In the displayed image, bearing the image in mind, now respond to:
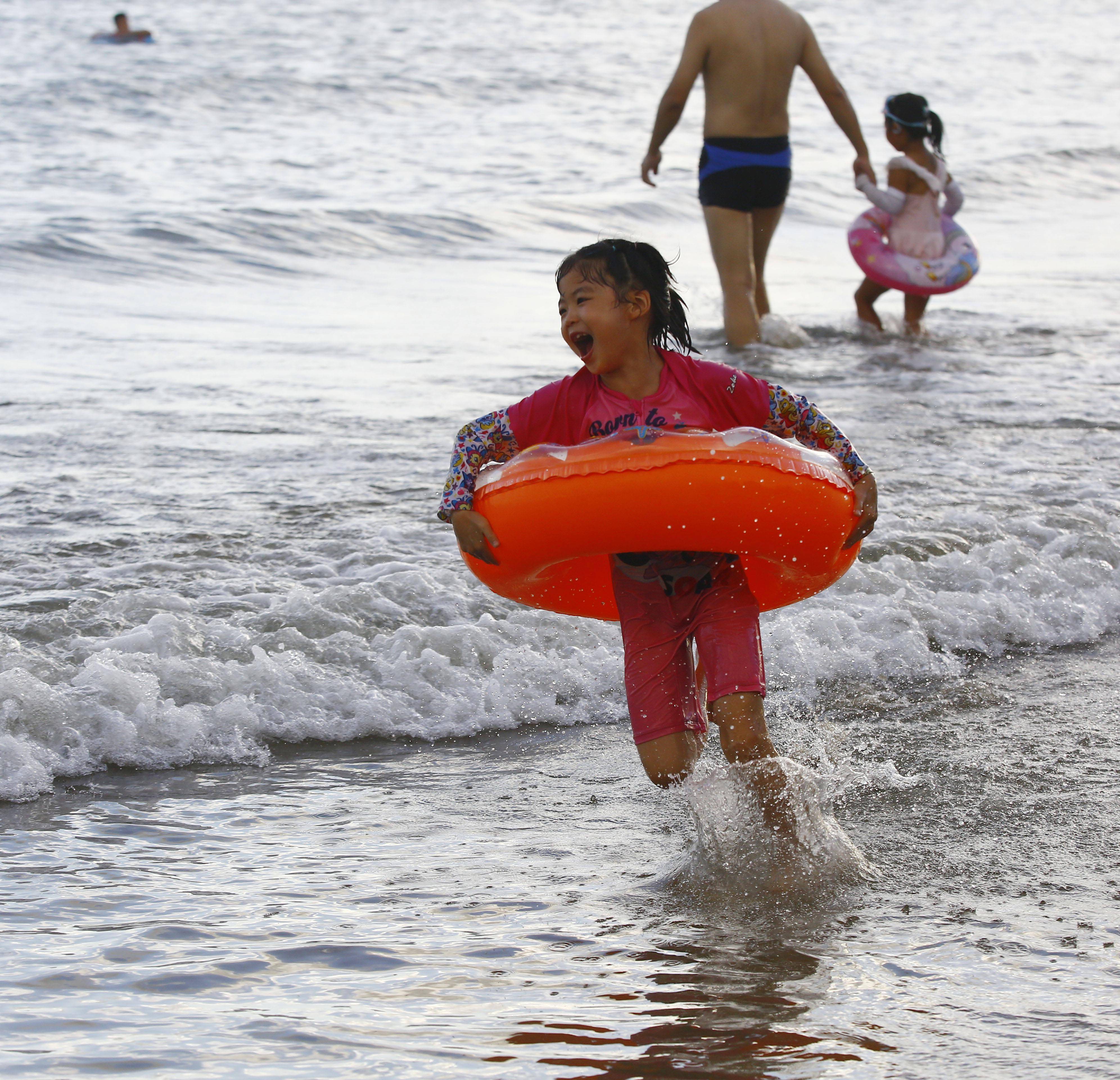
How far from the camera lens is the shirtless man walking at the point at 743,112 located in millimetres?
7734

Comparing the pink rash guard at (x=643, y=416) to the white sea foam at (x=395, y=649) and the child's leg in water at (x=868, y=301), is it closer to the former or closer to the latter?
the white sea foam at (x=395, y=649)

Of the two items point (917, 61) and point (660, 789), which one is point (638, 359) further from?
point (917, 61)

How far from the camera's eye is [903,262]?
9219mm

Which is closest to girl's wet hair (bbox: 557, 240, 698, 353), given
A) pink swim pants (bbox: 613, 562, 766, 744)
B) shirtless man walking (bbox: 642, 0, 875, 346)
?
pink swim pants (bbox: 613, 562, 766, 744)

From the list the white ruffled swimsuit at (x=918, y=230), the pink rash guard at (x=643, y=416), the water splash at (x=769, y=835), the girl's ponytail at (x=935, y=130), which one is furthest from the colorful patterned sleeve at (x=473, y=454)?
the white ruffled swimsuit at (x=918, y=230)

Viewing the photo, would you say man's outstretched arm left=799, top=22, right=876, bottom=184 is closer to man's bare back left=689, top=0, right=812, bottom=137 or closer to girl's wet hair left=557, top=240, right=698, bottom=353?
man's bare back left=689, top=0, right=812, bottom=137

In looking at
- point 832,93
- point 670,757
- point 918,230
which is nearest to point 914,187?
point 918,230

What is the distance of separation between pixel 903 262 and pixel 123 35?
962 inches

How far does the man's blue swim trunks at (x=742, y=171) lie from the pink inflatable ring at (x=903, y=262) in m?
1.23

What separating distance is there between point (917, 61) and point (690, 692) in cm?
3497

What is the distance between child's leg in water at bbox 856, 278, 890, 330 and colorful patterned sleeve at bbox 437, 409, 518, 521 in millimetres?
6882

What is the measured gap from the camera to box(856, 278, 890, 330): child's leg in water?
955 centimetres

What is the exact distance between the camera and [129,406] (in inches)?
285

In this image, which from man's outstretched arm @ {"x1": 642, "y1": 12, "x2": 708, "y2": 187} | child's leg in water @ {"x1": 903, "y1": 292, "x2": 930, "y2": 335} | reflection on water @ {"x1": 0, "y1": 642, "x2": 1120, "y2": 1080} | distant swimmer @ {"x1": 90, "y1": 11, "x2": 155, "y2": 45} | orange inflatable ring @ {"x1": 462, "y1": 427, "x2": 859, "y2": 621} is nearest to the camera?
reflection on water @ {"x1": 0, "y1": 642, "x2": 1120, "y2": 1080}
